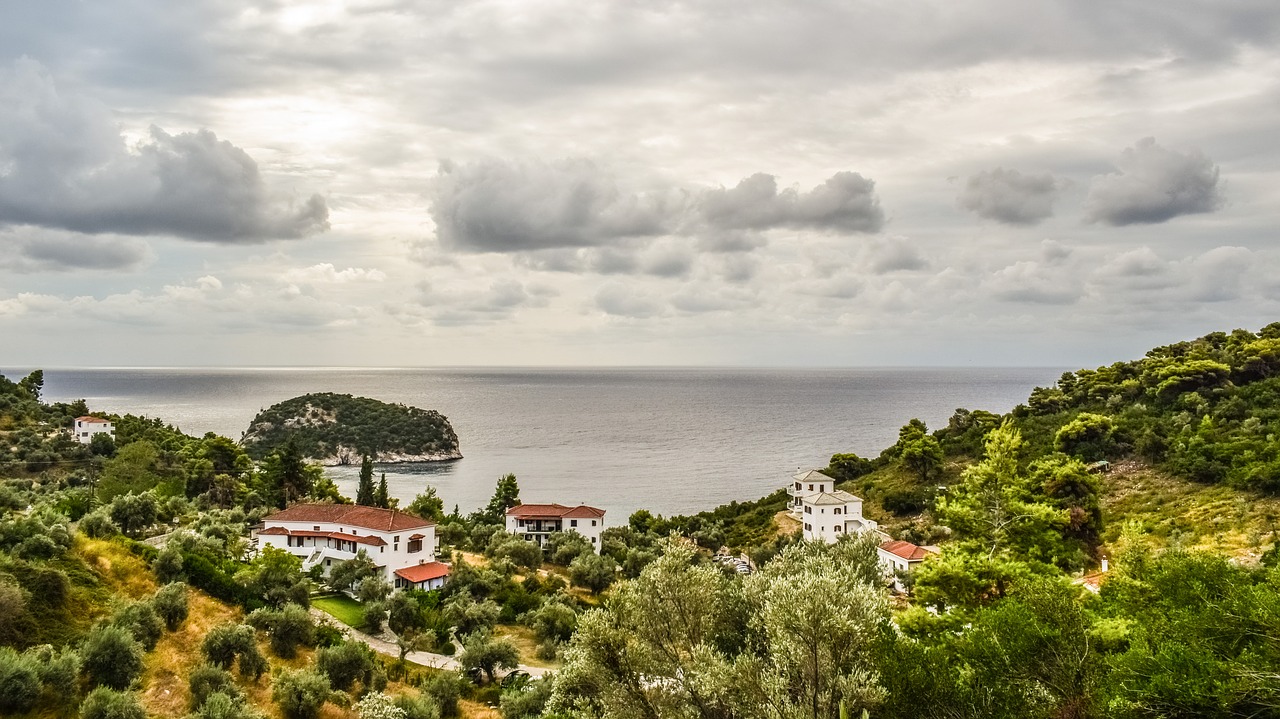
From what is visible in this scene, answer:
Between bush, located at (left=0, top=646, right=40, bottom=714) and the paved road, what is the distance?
1334cm

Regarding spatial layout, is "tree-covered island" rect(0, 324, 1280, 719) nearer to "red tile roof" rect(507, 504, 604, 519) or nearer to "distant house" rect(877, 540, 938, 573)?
"red tile roof" rect(507, 504, 604, 519)

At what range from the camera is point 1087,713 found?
14680 millimetres

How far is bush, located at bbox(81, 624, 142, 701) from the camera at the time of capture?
20.4 metres

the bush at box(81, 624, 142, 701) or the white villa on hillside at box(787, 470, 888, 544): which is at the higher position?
the bush at box(81, 624, 142, 701)

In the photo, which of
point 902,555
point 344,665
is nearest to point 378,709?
point 344,665

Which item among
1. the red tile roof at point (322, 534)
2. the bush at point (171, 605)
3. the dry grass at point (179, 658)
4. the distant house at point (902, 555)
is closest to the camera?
the dry grass at point (179, 658)

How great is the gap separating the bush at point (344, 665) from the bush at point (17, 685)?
791 centimetres

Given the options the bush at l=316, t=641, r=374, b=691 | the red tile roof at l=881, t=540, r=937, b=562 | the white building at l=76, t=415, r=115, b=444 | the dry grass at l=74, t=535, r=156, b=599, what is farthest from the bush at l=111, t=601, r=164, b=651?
the white building at l=76, t=415, r=115, b=444

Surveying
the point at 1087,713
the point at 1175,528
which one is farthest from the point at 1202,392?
the point at 1087,713

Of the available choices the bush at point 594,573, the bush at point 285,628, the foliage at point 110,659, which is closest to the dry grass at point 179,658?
the foliage at point 110,659

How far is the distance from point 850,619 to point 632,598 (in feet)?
18.6

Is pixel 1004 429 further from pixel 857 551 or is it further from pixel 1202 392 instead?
pixel 1202 392

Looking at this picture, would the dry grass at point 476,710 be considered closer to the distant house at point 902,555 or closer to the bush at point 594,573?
the bush at point 594,573

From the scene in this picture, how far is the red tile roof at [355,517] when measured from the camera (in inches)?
1868
